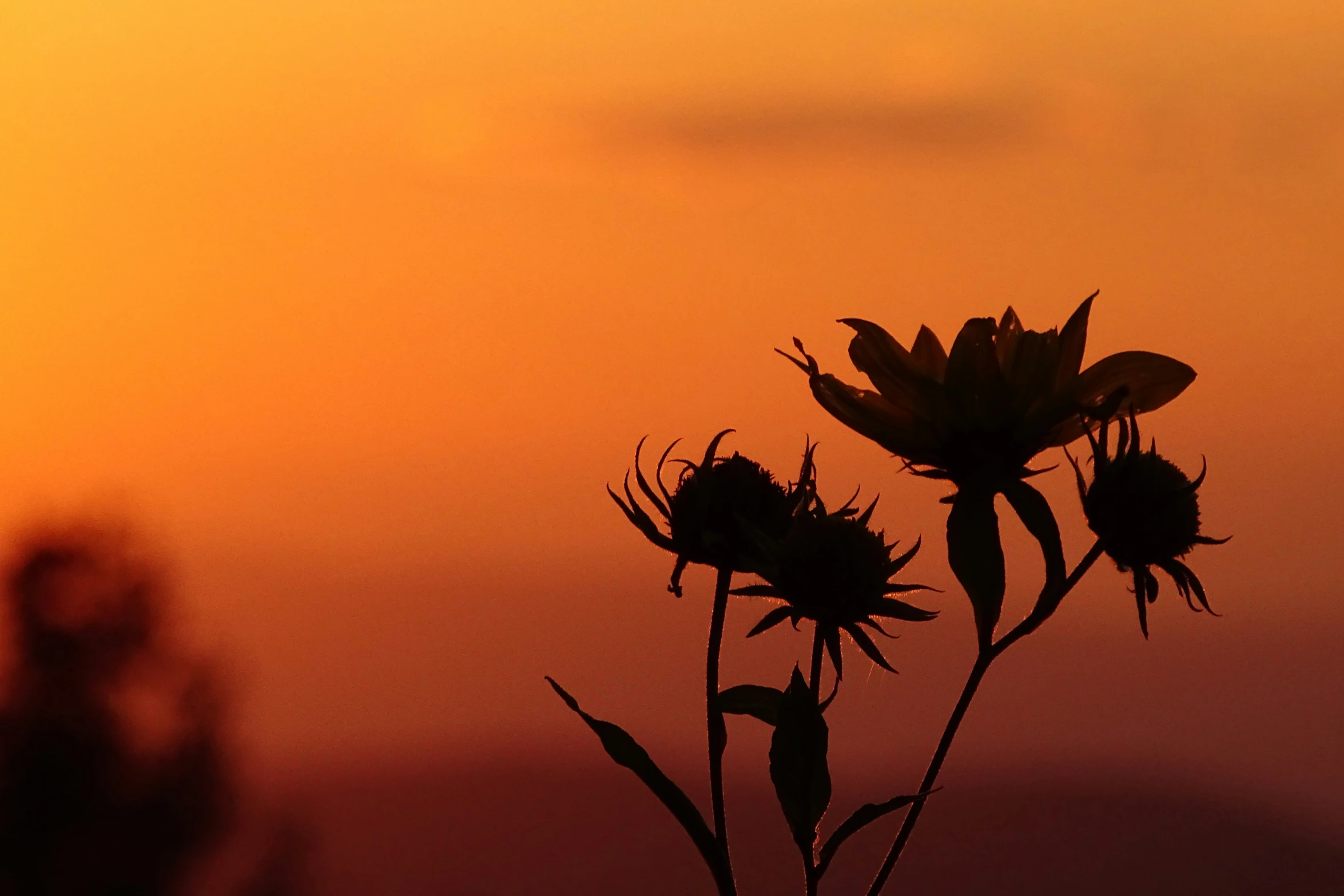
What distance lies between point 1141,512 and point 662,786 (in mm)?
890

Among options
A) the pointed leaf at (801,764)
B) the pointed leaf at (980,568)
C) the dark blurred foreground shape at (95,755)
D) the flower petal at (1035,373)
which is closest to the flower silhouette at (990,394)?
the flower petal at (1035,373)

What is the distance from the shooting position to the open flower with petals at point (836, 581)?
2.66m

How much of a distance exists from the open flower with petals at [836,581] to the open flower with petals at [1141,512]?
0.32 m

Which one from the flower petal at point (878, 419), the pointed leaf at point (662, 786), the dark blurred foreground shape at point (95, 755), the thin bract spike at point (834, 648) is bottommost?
the dark blurred foreground shape at point (95, 755)

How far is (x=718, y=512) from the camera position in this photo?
9.97 ft

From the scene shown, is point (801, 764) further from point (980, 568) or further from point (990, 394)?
point (990, 394)

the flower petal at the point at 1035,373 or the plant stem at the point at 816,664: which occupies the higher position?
the flower petal at the point at 1035,373

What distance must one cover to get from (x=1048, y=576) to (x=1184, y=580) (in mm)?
324

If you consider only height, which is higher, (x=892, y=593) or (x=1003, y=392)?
(x=1003, y=392)

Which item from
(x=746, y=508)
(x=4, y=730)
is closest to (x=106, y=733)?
(x=4, y=730)

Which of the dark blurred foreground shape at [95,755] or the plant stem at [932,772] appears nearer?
the plant stem at [932,772]

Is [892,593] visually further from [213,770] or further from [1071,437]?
[213,770]

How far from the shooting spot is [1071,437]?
2777mm

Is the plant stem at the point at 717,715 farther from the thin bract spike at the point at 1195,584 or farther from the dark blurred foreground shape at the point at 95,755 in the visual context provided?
the dark blurred foreground shape at the point at 95,755
